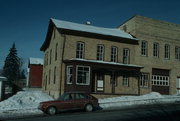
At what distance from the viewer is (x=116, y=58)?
3180 centimetres

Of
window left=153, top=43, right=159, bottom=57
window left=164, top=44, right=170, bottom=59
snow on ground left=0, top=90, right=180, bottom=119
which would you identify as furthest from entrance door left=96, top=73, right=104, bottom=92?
window left=164, top=44, right=170, bottom=59

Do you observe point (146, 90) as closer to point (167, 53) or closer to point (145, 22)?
point (167, 53)

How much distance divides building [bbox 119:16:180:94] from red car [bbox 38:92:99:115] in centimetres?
1468

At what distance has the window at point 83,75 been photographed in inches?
1086

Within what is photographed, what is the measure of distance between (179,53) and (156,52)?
395 cm

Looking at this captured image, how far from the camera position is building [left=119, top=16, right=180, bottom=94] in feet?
110

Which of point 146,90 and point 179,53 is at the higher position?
point 179,53

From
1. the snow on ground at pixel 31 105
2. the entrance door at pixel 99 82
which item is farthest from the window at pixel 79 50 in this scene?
the snow on ground at pixel 31 105

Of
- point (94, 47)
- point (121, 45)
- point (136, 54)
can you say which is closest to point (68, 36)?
point (94, 47)

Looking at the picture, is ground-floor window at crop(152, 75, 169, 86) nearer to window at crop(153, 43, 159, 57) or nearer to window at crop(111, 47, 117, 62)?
window at crop(153, 43, 159, 57)

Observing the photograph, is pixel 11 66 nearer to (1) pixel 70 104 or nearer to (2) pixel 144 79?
(2) pixel 144 79

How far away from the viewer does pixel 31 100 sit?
2808 cm

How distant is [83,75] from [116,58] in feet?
19.0

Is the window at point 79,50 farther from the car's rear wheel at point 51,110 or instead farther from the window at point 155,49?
the car's rear wheel at point 51,110
